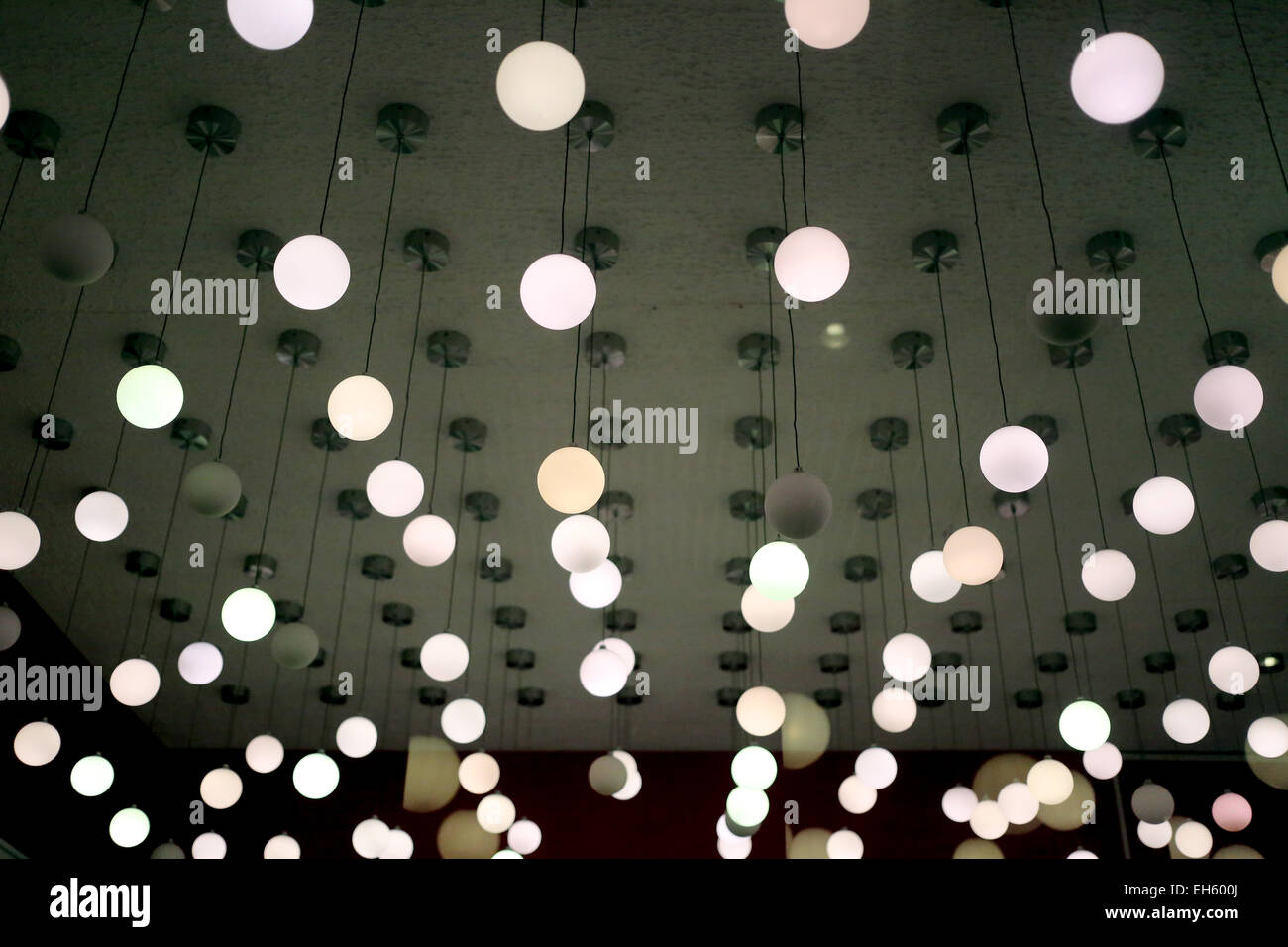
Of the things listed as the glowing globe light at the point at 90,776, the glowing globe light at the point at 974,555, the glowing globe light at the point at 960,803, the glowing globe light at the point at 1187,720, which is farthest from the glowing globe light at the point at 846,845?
the glowing globe light at the point at 90,776

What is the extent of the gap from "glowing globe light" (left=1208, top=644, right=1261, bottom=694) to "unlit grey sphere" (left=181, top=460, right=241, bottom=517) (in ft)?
10.5

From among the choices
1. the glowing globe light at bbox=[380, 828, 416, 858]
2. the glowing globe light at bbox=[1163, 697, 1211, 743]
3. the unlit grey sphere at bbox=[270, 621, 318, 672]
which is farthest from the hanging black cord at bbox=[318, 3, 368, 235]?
the glowing globe light at bbox=[1163, 697, 1211, 743]

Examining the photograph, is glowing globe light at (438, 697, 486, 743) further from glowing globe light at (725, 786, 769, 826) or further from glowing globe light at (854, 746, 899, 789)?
glowing globe light at (854, 746, 899, 789)

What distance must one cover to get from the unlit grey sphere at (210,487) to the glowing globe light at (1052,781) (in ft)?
10.8

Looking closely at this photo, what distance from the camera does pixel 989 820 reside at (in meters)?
5.32

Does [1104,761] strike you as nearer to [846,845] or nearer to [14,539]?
[846,845]

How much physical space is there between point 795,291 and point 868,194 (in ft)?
2.55

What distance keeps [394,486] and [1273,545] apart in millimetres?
2616

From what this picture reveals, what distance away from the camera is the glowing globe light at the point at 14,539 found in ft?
10.6

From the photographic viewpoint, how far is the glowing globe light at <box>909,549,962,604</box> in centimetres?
343

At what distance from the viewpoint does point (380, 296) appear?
3.63 metres

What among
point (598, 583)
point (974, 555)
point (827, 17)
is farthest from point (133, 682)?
point (827, 17)

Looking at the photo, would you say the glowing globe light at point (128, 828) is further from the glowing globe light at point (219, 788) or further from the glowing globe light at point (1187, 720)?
the glowing globe light at point (1187, 720)
